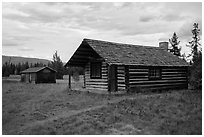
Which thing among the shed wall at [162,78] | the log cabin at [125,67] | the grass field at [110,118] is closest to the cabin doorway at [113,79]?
the log cabin at [125,67]

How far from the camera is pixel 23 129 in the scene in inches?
377

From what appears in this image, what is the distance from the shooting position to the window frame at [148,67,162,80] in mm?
20172

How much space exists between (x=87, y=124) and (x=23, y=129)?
262cm

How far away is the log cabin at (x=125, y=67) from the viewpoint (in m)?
18.2

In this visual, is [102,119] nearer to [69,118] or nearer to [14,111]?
[69,118]

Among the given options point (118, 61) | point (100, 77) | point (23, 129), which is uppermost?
point (118, 61)

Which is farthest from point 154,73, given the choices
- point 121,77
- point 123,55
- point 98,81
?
point 98,81

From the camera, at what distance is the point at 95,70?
2064 cm

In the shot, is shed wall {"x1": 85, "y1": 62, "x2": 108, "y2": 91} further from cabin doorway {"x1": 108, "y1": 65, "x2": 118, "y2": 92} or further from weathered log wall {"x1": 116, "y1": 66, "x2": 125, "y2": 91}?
weathered log wall {"x1": 116, "y1": 66, "x2": 125, "y2": 91}

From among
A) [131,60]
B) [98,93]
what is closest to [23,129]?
[98,93]

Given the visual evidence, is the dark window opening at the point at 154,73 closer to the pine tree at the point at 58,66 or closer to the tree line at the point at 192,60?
the tree line at the point at 192,60

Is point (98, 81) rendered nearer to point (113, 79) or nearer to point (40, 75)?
point (113, 79)

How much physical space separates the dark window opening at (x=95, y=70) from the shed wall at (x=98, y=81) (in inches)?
14.9

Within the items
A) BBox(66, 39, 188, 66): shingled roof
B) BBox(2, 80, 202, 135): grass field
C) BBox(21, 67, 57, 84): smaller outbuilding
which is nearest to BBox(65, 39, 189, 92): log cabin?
BBox(66, 39, 188, 66): shingled roof
